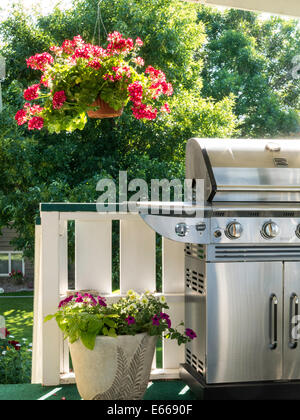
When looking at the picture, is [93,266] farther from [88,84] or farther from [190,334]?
[88,84]

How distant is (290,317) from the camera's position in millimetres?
2641

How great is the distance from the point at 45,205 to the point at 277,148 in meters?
1.29

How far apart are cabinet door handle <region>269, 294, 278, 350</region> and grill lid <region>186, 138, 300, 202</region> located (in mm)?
497

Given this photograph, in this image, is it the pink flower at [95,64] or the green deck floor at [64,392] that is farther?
the pink flower at [95,64]

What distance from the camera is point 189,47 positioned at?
9367 millimetres

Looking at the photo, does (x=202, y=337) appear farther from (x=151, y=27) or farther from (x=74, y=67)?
(x=151, y=27)

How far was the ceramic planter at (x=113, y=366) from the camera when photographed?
8.13ft

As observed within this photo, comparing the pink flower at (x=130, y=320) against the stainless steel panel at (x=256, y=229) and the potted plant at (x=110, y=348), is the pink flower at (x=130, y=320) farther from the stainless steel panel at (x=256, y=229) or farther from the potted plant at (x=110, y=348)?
the stainless steel panel at (x=256, y=229)

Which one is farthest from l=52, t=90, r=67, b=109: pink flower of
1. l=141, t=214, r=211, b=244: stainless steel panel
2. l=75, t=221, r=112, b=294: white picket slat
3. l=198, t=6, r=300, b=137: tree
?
l=198, t=6, r=300, b=137: tree

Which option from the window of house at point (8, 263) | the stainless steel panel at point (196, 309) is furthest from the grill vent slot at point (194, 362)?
the window of house at point (8, 263)

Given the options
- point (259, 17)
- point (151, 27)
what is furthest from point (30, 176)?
point (259, 17)

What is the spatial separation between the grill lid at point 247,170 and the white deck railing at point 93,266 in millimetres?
519

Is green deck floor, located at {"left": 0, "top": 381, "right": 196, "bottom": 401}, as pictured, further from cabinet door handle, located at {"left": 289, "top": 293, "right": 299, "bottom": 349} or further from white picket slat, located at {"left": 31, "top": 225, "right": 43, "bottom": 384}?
cabinet door handle, located at {"left": 289, "top": 293, "right": 299, "bottom": 349}

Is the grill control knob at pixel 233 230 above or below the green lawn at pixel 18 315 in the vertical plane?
above
